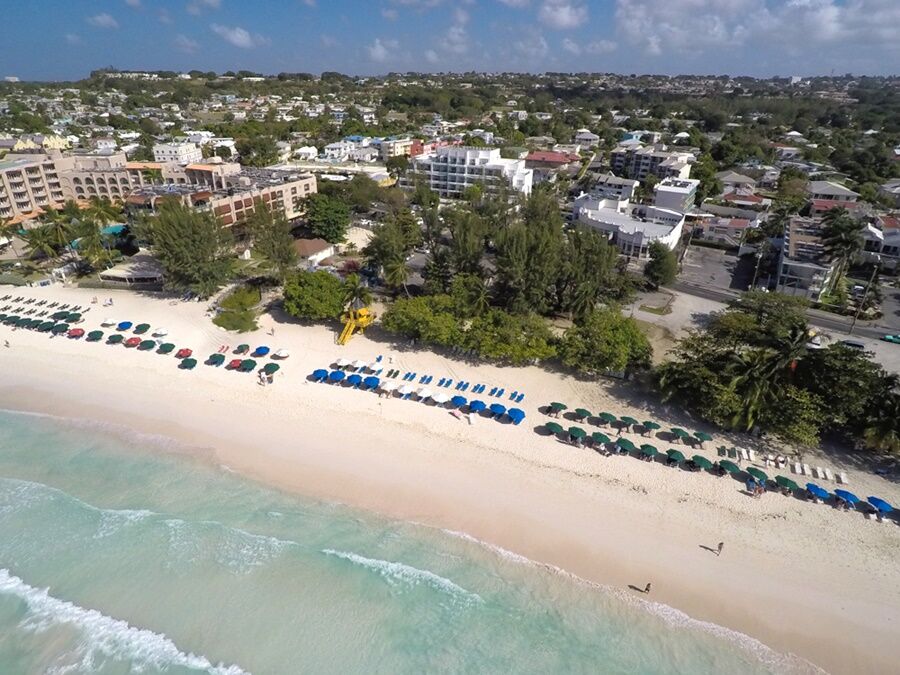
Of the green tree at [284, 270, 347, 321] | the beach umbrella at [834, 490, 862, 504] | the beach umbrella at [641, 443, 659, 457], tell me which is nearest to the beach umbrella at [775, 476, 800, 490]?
the beach umbrella at [834, 490, 862, 504]

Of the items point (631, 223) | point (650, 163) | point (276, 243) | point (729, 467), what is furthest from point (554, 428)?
point (650, 163)

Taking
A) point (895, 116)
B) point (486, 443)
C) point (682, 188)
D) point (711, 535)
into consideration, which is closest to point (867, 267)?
point (682, 188)

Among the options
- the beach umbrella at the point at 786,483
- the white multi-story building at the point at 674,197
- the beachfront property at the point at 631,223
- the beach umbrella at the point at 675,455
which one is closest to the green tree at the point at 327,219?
the beachfront property at the point at 631,223

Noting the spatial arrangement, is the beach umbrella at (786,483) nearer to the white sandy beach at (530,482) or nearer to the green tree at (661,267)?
the white sandy beach at (530,482)

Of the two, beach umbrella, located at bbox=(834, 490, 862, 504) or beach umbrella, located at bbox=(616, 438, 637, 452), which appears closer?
beach umbrella, located at bbox=(834, 490, 862, 504)

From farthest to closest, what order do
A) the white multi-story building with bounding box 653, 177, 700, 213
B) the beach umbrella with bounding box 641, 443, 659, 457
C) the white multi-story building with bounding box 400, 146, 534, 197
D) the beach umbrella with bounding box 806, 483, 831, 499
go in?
the white multi-story building with bounding box 400, 146, 534, 197, the white multi-story building with bounding box 653, 177, 700, 213, the beach umbrella with bounding box 641, 443, 659, 457, the beach umbrella with bounding box 806, 483, 831, 499

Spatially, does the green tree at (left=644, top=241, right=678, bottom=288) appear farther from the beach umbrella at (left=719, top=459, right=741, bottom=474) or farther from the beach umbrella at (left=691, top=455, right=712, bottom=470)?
the beach umbrella at (left=691, top=455, right=712, bottom=470)
